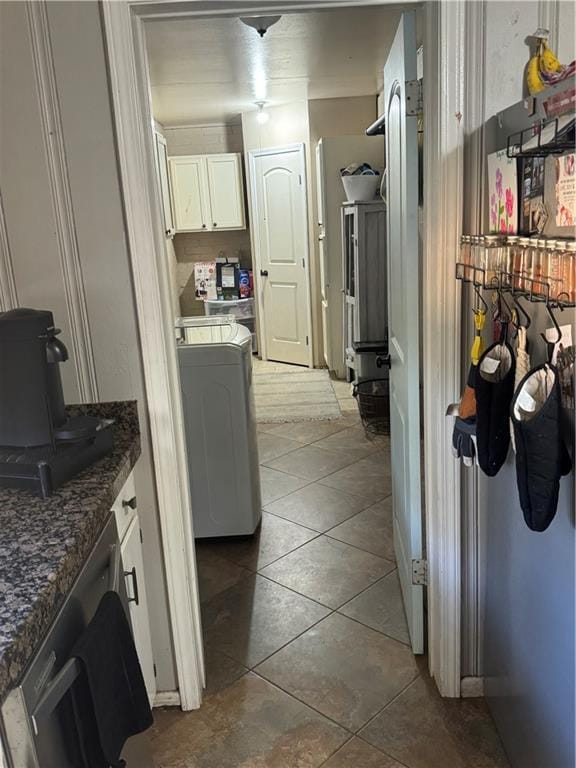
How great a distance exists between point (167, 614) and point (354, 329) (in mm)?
3204

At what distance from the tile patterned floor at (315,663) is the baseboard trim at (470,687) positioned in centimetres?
2

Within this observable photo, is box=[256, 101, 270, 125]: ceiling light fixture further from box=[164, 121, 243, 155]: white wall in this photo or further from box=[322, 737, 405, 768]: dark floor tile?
box=[322, 737, 405, 768]: dark floor tile

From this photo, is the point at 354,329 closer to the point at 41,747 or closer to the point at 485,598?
the point at 485,598

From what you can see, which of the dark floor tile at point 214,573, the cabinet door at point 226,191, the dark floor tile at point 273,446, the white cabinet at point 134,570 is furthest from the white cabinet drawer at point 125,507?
the cabinet door at point 226,191

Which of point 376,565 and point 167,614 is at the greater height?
point 167,614

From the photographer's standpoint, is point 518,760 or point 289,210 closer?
point 518,760

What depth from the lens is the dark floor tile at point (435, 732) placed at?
5.93ft

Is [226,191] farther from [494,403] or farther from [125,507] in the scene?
[494,403]

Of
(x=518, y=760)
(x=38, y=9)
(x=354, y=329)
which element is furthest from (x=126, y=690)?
(x=354, y=329)

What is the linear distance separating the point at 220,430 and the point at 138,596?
1198 millimetres

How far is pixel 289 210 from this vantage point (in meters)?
6.09

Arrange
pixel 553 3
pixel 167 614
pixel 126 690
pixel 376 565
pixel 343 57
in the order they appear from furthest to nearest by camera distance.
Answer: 1. pixel 343 57
2. pixel 376 565
3. pixel 167 614
4. pixel 553 3
5. pixel 126 690

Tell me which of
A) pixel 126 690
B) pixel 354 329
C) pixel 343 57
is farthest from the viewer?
pixel 354 329

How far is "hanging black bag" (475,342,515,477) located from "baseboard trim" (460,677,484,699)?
90cm
